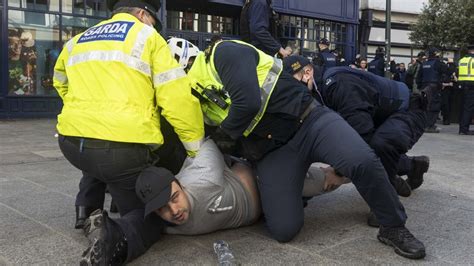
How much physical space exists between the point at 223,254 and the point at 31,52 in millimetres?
9667

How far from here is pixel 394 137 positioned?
391 cm

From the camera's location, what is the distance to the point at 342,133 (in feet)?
10.6

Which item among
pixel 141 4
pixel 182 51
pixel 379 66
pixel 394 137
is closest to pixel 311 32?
pixel 379 66

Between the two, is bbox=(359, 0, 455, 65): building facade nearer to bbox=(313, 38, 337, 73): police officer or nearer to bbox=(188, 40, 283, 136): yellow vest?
bbox=(313, 38, 337, 73): police officer

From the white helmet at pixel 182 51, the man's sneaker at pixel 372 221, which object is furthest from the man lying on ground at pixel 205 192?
the white helmet at pixel 182 51

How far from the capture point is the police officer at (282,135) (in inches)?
123

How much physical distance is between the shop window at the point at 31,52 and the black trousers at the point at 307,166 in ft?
29.7

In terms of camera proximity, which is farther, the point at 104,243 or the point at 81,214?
the point at 81,214

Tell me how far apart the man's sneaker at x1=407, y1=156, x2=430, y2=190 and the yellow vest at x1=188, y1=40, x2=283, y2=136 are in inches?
76.2

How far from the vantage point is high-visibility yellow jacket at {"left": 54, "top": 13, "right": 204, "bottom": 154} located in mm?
2898

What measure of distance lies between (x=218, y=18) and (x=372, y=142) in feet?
35.6

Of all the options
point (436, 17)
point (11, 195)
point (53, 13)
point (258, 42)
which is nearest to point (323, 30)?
point (436, 17)

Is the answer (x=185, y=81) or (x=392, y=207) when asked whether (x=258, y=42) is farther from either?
(x=392, y=207)

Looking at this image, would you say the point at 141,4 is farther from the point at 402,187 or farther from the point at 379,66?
the point at 379,66
